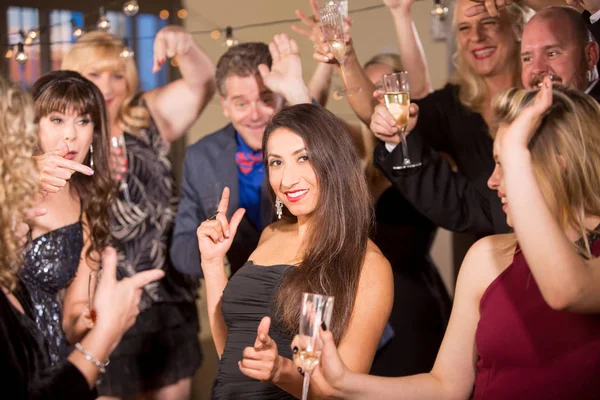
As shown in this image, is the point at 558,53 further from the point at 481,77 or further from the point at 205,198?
the point at 205,198

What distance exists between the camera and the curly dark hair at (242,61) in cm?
369

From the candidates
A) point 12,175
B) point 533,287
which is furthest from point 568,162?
point 12,175

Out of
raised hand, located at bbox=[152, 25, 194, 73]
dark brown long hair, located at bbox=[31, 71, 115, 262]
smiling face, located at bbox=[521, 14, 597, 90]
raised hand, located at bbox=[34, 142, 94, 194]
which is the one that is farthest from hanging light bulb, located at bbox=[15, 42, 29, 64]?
smiling face, located at bbox=[521, 14, 597, 90]

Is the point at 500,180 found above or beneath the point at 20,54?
beneath

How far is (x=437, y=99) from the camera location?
3.71 metres

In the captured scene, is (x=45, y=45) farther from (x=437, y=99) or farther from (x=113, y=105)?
(x=437, y=99)

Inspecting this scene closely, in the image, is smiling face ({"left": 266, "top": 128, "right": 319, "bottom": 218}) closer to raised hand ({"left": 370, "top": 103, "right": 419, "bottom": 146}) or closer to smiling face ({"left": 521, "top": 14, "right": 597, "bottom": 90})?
raised hand ({"left": 370, "top": 103, "right": 419, "bottom": 146})

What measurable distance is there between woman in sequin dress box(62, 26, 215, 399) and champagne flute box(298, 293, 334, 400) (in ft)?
6.74

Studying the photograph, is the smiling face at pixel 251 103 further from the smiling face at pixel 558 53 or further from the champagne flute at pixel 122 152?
the smiling face at pixel 558 53

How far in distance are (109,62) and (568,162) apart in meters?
2.69

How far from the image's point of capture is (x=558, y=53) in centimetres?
299

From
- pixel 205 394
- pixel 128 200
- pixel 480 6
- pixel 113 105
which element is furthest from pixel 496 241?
pixel 205 394

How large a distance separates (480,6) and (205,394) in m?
2.73

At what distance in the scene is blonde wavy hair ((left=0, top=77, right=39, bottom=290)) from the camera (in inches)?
82.7
